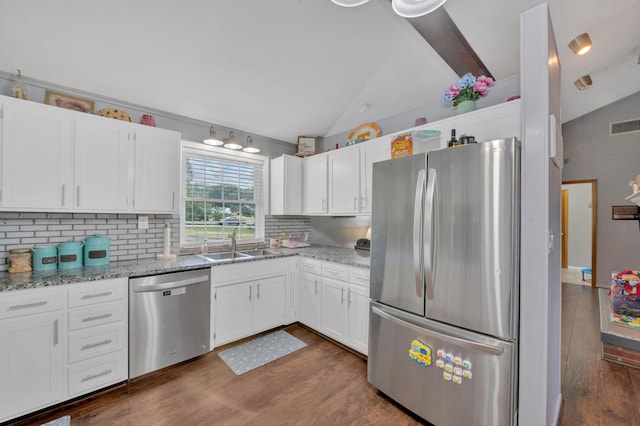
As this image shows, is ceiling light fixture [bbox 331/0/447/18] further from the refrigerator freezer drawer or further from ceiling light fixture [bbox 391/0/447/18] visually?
the refrigerator freezer drawer

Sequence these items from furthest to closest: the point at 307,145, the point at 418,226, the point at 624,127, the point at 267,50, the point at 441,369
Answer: the point at 624,127
the point at 307,145
the point at 267,50
the point at 418,226
the point at 441,369

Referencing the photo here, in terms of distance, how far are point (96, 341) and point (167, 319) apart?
0.47 m

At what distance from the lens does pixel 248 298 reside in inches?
112

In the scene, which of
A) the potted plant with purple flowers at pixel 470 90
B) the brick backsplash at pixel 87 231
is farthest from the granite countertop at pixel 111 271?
the potted plant with purple flowers at pixel 470 90

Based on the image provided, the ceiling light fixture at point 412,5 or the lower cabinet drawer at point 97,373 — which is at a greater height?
the ceiling light fixture at point 412,5

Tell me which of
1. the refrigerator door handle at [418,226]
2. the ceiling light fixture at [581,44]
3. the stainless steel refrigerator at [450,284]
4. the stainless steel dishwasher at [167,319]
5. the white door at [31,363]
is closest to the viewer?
the stainless steel refrigerator at [450,284]

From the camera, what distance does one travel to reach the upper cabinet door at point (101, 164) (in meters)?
2.19

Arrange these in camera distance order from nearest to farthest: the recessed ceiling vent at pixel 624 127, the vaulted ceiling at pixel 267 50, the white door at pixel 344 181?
the vaulted ceiling at pixel 267 50, the white door at pixel 344 181, the recessed ceiling vent at pixel 624 127

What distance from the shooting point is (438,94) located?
2.87 meters

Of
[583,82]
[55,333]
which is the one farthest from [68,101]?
[583,82]

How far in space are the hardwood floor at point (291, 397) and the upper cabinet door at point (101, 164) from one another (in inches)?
61.3

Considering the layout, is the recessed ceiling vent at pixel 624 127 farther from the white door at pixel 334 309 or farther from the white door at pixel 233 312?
the white door at pixel 233 312

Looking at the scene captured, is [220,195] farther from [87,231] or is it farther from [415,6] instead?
[415,6]

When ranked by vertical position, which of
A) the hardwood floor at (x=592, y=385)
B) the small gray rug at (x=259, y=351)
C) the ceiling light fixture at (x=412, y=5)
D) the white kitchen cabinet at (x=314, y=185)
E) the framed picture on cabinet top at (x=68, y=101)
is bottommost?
the hardwood floor at (x=592, y=385)
